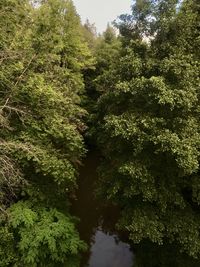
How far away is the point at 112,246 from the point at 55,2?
14.4 meters

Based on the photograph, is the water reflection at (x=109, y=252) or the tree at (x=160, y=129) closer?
the tree at (x=160, y=129)

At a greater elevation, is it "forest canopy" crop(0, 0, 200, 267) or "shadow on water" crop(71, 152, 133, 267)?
"forest canopy" crop(0, 0, 200, 267)

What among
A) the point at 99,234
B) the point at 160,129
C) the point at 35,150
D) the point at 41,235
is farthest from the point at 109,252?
the point at 160,129

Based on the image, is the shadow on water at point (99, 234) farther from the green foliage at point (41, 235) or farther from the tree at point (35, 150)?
the green foliage at point (41, 235)

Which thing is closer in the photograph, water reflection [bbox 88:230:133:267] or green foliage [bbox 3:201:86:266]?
green foliage [bbox 3:201:86:266]

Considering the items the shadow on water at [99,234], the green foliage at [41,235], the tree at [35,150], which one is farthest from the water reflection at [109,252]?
the green foliage at [41,235]

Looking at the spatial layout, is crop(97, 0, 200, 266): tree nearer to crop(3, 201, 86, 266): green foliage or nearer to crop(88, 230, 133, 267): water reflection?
crop(3, 201, 86, 266): green foliage

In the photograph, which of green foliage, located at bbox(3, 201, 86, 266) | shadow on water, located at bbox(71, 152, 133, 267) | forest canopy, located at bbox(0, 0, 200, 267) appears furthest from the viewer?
shadow on water, located at bbox(71, 152, 133, 267)

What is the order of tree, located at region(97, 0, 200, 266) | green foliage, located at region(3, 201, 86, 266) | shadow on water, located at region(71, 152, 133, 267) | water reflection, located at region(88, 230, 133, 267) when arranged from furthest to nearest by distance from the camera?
1. shadow on water, located at region(71, 152, 133, 267)
2. water reflection, located at region(88, 230, 133, 267)
3. green foliage, located at region(3, 201, 86, 266)
4. tree, located at region(97, 0, 200, 266)

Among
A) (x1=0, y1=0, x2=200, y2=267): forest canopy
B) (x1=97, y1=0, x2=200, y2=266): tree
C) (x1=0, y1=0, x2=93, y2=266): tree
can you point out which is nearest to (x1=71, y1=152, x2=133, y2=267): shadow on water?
(x1=0, y1=0, x2=200, y2=267): forest canopy

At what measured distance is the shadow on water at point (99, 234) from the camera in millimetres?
15474

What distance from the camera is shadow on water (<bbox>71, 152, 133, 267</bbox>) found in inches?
609

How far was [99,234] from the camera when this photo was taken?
706 inches

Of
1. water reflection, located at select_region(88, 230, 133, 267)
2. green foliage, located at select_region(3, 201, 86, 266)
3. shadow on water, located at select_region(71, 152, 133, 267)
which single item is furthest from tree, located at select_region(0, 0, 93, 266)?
shadow on water, located at select_region(71, 152, 133, 267)
